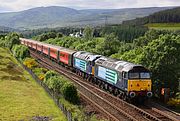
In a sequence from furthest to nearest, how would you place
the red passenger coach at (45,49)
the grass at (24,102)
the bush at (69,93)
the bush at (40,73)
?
the red passenger coach at (45,49) → the bush at (40,73) → the bush at (69,93) → the grass at (24,102)

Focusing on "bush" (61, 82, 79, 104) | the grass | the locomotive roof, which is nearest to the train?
the locomotive roof

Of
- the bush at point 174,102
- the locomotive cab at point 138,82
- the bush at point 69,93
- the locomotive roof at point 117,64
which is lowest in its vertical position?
the bush at point 174,102

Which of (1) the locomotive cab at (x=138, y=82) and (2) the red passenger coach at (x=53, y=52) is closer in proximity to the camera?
(1) the locomotive cab at (x=138, y=82)

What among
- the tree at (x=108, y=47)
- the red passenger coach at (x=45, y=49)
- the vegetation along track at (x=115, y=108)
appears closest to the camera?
the vegetation along track at (x=115, y=108)

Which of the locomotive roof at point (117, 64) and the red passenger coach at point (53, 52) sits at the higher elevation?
the locomotive roof at point (117, 64)

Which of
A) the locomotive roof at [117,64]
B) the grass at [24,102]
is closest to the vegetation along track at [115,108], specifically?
the locomotive roof at [117,64]

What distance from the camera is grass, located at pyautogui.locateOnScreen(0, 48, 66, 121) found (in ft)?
103

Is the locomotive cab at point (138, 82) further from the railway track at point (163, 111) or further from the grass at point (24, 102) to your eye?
the grass at point (24, 102)

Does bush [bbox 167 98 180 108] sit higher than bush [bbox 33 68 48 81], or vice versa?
bush [bbox 167 98 180 108]

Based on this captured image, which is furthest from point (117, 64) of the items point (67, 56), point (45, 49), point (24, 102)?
point (45, 49)

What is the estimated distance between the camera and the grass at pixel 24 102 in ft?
103

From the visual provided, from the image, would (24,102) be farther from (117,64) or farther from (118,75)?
(117,64)

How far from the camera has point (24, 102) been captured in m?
36.7

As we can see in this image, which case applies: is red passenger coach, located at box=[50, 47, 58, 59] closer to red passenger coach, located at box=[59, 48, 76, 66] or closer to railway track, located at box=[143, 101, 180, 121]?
red passenger coach, located at box=[59, 48, 76, 66]
